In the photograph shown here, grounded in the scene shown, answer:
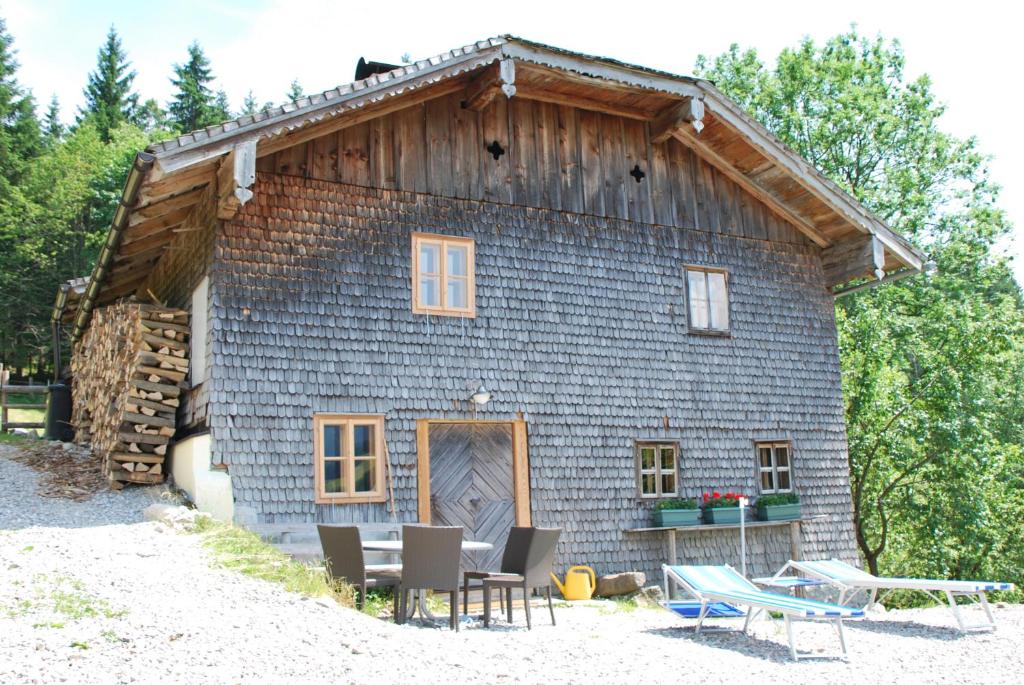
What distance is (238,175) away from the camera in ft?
32.3

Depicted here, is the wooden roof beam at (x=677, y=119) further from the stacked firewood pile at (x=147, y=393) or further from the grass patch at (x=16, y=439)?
the grass patch at (x=16, y=439)

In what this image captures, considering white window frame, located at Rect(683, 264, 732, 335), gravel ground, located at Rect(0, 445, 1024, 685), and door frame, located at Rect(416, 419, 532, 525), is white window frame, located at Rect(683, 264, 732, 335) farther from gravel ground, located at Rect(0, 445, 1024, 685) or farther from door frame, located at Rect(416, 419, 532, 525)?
gravel ground, located at Rect(0, 445, 1024, 685)

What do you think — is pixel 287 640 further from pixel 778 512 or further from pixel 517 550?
pixel 778 512

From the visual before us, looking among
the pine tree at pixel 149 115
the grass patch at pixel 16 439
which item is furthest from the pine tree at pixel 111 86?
the grass patch at pixel 16 439

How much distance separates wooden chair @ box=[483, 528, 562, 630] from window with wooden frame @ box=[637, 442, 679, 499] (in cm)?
410

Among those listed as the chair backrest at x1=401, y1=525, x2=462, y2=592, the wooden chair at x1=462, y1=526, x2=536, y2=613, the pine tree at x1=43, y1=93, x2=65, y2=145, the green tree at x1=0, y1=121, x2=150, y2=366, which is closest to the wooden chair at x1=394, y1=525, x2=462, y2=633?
the chair backrest at x1=401, y1=525, x2=462, y2=592

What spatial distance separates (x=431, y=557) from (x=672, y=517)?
17.3 ft

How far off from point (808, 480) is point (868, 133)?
43.1 ft

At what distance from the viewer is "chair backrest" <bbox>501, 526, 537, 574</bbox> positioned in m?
8.73

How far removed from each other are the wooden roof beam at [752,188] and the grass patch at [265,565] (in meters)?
8.09

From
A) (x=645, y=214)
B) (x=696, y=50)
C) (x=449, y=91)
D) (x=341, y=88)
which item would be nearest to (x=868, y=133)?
(x=696, y=50)

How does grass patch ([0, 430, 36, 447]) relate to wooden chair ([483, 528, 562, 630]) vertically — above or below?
above

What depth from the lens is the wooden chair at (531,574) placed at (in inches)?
334

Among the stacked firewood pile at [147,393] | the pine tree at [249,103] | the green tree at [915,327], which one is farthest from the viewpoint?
the pine tree at [249,103]
